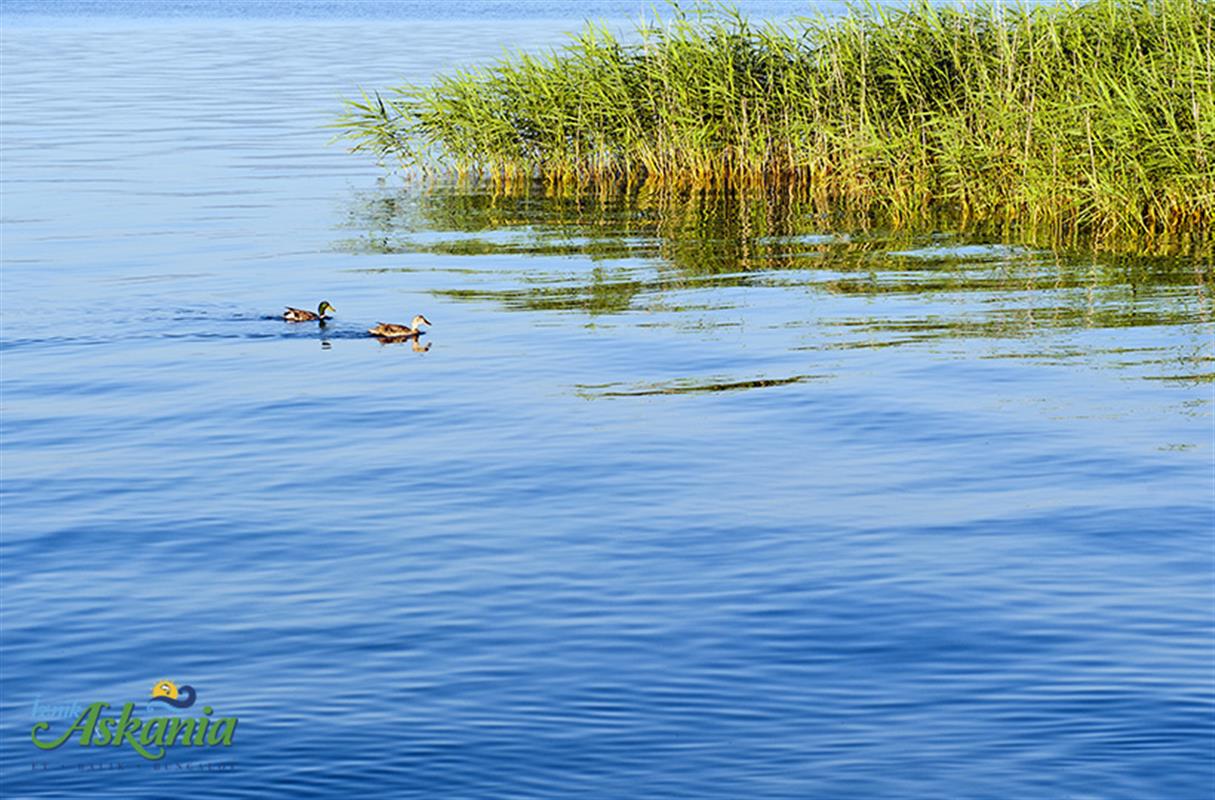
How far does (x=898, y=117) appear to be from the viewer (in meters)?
22.6

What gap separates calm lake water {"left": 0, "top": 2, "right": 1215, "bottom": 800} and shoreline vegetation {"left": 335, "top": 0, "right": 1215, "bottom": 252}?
1143 millimetres

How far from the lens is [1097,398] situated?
13422mm

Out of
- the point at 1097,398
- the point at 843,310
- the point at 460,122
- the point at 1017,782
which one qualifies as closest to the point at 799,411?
the point at 1097,398

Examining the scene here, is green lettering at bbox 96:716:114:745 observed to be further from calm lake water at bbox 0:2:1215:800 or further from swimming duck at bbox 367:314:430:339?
swimming duck at bbox 367:314:430:339

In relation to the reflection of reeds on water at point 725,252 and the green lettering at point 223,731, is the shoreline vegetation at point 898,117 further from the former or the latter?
the green lettering at point 223,731

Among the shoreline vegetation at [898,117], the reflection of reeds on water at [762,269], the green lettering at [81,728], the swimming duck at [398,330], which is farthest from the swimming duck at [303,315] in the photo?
the green lettering at [81,728]

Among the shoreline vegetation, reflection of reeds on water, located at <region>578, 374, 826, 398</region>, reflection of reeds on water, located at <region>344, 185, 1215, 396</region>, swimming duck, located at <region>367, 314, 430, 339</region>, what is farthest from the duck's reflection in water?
the shoreline vegetation

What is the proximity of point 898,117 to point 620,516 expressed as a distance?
1319 cm

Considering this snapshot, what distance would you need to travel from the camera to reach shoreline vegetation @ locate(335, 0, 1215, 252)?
19.9 meters

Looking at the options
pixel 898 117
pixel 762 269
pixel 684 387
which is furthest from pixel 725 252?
pixel 684 387

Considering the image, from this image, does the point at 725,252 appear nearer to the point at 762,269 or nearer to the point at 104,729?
the point at 762,269

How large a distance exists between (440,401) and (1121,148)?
9184mm

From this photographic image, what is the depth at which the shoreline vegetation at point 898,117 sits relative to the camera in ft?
65.3

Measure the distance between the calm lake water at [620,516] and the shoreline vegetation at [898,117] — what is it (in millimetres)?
1143
